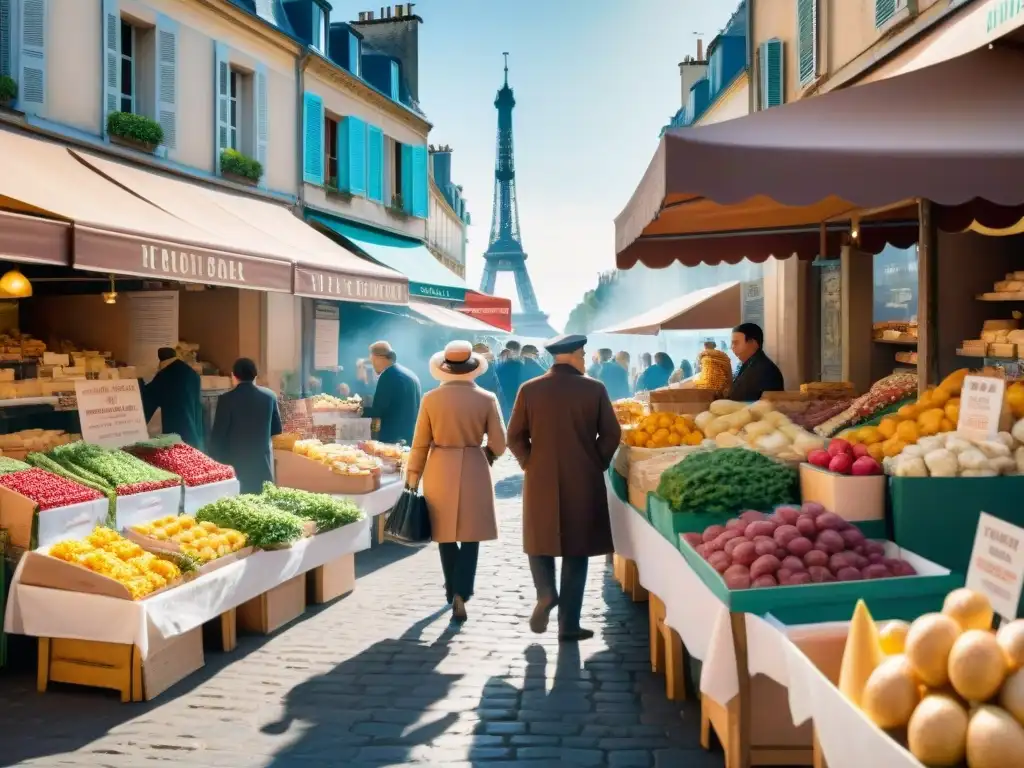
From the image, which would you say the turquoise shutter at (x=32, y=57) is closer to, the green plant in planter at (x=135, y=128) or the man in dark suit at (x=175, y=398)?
the green plant in planter at (x=135, y=128)

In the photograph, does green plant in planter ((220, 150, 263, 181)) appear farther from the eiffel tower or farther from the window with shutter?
the eiffel tower

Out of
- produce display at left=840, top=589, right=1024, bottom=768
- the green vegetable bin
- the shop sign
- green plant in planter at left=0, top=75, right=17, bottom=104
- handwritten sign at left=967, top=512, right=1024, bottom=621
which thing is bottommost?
the green vegetable bin

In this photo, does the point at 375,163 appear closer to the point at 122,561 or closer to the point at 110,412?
the point at 110,412

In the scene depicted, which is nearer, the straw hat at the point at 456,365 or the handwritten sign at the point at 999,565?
the handwritten sign at the point at 999,565

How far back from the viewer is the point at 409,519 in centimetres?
683

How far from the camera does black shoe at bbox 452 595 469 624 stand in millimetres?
6875

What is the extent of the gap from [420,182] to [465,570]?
56.8ft

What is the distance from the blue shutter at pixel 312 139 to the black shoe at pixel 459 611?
12.3 metres

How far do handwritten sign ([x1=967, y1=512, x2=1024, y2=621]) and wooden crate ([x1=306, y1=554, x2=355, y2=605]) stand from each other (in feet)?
16.4

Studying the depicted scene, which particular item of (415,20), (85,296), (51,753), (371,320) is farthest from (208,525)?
(415,20)

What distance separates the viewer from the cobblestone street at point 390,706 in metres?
4.48

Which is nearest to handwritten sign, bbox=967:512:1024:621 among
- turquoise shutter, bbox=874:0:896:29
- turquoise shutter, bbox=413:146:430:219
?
turquoise shutter, bbox=874:0:896:29

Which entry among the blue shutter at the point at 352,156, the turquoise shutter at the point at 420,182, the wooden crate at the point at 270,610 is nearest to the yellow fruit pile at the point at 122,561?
the wooden crate at the point at 270,610

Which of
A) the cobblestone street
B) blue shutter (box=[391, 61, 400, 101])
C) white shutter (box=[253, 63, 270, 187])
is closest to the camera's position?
the cobblestone street
